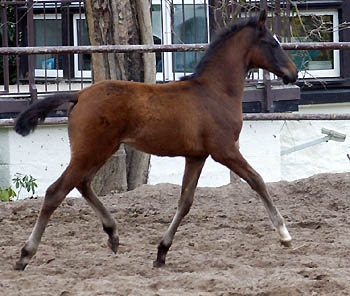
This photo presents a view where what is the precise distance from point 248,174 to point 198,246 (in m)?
0.90

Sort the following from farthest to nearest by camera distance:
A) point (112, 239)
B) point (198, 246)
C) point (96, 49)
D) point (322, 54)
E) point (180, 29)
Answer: point (322, 54), point (180, 29), point (96, 49), point (198, 246), point (112, 239)

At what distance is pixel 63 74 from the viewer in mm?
13000

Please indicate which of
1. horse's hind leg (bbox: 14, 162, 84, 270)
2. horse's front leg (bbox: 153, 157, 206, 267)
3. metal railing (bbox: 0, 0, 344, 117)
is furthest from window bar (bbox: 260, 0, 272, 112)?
horse's hind leg (bbox: 14, 162, 84, 270)

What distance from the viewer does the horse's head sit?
21.3ft

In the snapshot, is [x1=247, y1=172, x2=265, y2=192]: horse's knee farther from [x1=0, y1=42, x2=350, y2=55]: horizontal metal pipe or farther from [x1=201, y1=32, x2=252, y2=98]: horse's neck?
[x1=0, y1=42, x2=350, y2=55]: horizontal metal pipe

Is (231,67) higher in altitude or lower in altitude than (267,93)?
higher

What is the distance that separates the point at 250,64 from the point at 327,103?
253 inches

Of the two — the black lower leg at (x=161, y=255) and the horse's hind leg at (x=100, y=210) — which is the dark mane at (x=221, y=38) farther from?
the black lower leg at (x=161, y=255)

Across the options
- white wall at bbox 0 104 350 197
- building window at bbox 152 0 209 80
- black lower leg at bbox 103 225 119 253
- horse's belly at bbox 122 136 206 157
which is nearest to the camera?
horse's belly at bbox 122 136 206 157

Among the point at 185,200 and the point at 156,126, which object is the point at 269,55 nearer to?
the point at 156,126

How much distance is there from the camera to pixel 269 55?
650 centimetres

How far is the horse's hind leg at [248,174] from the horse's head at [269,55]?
80cm

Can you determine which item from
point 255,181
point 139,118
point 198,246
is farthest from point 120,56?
point 255,181

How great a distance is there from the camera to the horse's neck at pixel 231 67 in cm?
630
